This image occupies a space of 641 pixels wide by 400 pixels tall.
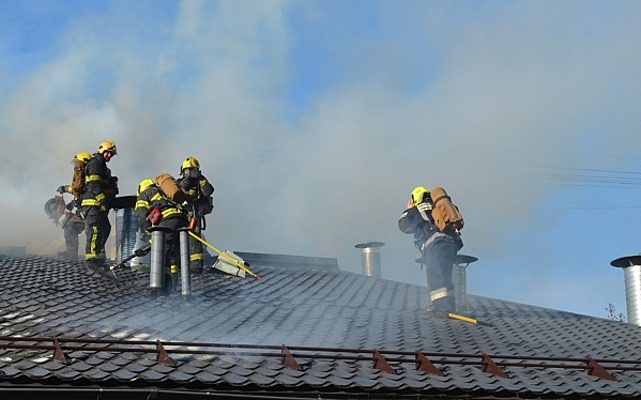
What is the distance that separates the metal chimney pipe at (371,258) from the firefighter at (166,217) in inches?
238

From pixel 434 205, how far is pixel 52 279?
574 cm

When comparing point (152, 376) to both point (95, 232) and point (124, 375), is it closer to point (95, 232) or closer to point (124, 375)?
point (124, 375)

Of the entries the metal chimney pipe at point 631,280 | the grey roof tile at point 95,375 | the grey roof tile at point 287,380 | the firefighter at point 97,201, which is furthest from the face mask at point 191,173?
the metal chimney pipe at point 631,280

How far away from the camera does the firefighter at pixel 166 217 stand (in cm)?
1234

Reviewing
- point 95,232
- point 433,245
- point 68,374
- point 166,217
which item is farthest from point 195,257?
point 68,374

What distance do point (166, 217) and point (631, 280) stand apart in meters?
8.41

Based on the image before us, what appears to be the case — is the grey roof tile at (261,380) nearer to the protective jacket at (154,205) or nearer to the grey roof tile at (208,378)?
the grey roof tile at (208,378)

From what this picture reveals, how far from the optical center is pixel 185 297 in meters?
11.7

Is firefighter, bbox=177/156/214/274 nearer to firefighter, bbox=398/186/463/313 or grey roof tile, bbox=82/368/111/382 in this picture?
firefighter, bbox=398/186/463/313

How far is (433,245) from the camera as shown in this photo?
13.4 metres

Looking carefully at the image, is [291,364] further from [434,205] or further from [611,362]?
[434,205]

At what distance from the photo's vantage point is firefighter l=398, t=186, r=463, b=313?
42.8 feet

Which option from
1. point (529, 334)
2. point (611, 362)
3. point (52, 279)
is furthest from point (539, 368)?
point (52, 279)

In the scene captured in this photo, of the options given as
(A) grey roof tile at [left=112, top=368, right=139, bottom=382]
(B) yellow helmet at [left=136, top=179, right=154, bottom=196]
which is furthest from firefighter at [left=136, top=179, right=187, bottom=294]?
(A) grey roof tile at [left=112, top=368, right=139, bottom=382]
